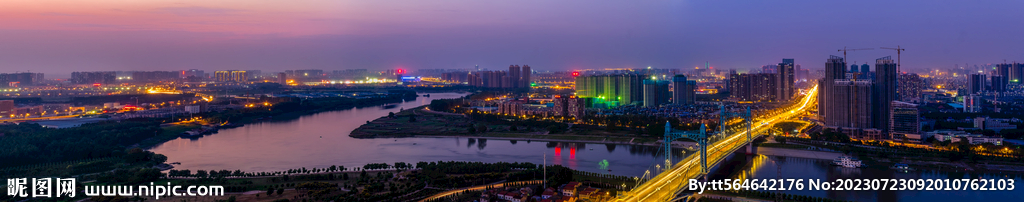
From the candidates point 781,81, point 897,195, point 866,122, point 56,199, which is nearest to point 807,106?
point 781,81

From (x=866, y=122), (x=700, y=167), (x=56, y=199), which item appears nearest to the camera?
(x=56, y=199)

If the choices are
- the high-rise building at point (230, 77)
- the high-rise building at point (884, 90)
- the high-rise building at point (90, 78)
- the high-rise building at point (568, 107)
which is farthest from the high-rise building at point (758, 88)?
the high-rise building at point (230, 77)

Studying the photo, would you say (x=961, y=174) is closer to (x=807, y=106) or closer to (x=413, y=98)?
(x=807, y=106)

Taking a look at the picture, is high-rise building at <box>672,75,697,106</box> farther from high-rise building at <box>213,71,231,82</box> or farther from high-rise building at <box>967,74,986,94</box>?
high-rise building at <box>213,71,231,82</box>

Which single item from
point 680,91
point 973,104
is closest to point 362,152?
point 680,91

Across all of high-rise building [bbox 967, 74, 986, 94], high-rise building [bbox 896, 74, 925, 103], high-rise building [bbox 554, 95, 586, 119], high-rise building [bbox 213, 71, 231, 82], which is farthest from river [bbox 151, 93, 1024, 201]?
high-rise building [bbox 213, 71, 231, 82]
